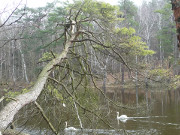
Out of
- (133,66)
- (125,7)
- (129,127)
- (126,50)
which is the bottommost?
(129,127)

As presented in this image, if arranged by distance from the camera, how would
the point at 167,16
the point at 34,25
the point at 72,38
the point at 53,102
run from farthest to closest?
1. the point at 167,16
2. the point at 72,38
3. the point at 53,102
4. the point at 34,25

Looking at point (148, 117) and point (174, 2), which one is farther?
point (148, 117)

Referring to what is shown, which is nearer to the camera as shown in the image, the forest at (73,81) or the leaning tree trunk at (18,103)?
the leaning tree trunk at (18,103)

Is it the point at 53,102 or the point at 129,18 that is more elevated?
the point at 129,18

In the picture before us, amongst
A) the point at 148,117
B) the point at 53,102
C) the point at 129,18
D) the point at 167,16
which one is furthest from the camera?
the point at 129,18

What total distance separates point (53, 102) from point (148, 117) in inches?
327

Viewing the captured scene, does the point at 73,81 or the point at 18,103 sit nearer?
the point at 18,103

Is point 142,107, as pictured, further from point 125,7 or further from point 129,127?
point 125,7

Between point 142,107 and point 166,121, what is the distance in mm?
6973

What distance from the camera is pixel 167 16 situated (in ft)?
90.0

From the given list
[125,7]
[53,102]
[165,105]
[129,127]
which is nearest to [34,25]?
[53,102]

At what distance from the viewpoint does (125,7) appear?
28.4 meters

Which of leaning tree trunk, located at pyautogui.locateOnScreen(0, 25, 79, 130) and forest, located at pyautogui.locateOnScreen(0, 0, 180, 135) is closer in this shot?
leaning tree trunk, located at pyautogui.locateOnScreen(0, 25, 79, 130)

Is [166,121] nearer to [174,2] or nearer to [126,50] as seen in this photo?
[126,50]
